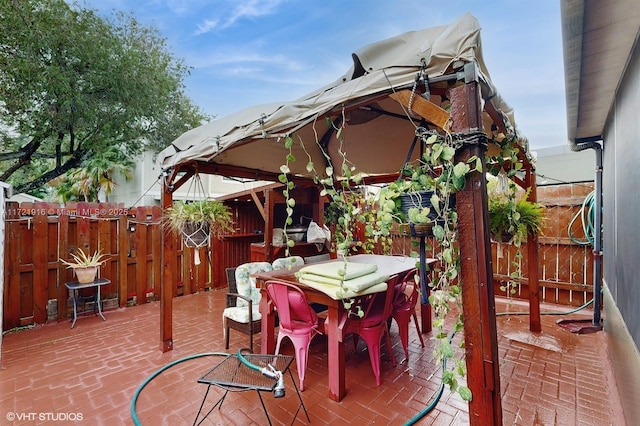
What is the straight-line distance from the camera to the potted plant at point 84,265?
3941 millimetres

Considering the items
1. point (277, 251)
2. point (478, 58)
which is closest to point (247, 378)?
point (478, 58)

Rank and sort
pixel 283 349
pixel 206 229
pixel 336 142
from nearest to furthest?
1. pixel 206 229
2. pixel 283 349
3. pixel 336 142

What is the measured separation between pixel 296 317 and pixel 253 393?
0.66 metres

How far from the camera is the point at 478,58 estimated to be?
1397 millimetres

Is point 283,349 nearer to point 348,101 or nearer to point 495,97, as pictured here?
point 348,101

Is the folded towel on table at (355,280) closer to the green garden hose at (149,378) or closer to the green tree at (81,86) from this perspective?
the green garden hose at (149,378)

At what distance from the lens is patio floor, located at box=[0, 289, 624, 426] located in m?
2.09

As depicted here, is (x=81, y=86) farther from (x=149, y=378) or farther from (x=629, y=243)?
(x=629, y=243)

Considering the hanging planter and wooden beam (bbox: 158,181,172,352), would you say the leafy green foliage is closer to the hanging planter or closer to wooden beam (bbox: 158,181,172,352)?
the hanging planter

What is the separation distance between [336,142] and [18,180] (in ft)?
45.3

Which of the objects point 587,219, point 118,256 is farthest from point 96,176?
point 587,219

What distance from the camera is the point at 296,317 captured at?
2525 mm

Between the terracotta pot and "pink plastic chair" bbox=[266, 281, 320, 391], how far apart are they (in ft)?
9.94

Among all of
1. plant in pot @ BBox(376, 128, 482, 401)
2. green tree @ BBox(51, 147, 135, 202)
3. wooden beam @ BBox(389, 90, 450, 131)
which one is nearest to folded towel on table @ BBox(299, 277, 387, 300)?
plant in pot @ BBox(376, 128, 482, 401)
